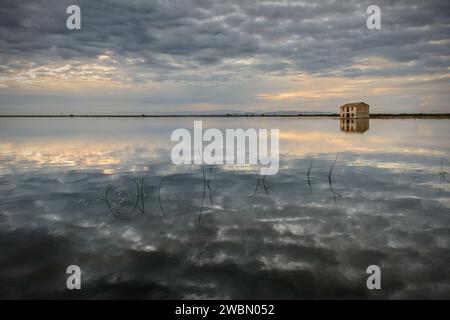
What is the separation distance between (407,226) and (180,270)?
7216 millimetres

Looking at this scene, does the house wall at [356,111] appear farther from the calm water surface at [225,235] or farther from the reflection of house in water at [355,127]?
the calm water surface at [225,235]

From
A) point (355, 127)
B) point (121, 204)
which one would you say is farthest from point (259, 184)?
point (355, 127)

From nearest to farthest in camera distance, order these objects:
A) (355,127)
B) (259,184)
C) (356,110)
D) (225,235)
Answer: (225,235) → (259,184) → (355,127) → (356,110)

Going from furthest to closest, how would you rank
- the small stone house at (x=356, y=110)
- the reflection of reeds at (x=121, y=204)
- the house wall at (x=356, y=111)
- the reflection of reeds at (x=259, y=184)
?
the house wall at (x=356, y=111), the small stone house at (x=356, y=110), the reflection of reeds at (x=259, y=184), the reflection of reeds at (x=121, y=204)

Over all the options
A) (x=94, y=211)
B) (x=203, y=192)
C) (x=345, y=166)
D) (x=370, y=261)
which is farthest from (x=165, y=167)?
(x=370, y=261)

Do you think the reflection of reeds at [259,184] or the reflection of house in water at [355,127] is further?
the reflection of house in water at [355,127]

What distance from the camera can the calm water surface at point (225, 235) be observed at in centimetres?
678

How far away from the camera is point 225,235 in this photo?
9.45 m

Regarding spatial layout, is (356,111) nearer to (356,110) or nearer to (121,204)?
(356,110)

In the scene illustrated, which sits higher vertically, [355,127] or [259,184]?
[355,127]

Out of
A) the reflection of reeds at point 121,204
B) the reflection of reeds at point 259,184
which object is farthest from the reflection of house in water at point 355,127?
the reflection of reeds at point 121,204

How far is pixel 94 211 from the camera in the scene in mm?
11602

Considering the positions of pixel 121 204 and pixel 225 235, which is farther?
pixel 121 204
